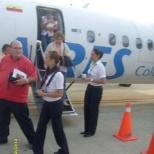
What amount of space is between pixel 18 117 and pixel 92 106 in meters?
1.72

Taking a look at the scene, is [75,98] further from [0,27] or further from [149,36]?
[0,27]

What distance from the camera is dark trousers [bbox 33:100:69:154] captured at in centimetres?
487

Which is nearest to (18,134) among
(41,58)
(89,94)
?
(89,94)

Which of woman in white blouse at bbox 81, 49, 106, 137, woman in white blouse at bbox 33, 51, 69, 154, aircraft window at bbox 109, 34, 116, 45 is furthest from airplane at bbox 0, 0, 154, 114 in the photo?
woman in white blouse at bbox 33, 51, 69, 154

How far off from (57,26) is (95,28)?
1.34 m

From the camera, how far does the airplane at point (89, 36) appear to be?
8102 mm

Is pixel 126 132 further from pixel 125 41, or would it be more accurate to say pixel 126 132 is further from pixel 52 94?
pixel 125 41

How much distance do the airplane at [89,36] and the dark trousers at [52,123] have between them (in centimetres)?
353

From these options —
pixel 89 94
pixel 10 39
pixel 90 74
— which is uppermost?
Result: pixel 10 39

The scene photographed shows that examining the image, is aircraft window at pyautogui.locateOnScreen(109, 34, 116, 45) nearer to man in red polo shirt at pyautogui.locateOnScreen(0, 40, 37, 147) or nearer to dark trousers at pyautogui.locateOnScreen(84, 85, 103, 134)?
dark trousers at pyautogui.locateOnScreen(84, 85, 103, 134)

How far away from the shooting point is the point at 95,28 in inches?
366

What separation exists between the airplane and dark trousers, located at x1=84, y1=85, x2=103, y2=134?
2449 millimetres

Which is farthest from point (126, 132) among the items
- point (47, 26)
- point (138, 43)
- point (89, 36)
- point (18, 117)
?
point (138, 43)

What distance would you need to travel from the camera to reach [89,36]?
9.12 metres
